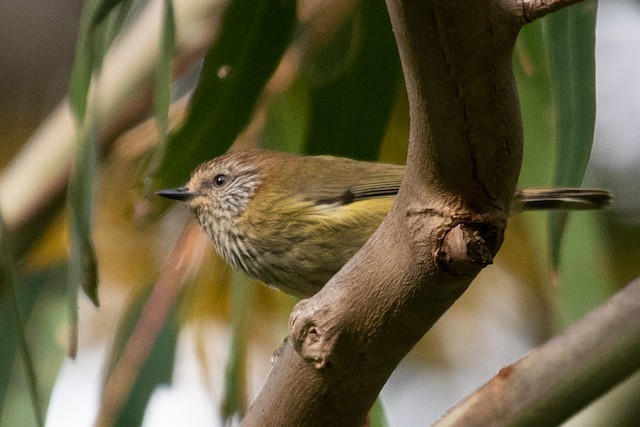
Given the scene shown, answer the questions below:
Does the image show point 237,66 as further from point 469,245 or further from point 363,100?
point 469,245

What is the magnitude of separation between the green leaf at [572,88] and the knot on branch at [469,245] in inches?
28.2

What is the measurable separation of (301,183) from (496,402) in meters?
1.06

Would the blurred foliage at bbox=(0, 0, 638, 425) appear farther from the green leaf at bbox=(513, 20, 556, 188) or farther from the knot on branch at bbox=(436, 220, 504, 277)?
the knot on branch at bbox=(436, 220, 504, 277)

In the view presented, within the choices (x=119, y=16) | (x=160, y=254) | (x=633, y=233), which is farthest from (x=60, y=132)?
(x=633, y=233)

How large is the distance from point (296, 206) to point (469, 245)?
1.26 metres

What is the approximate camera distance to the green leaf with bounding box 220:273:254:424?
247 cm

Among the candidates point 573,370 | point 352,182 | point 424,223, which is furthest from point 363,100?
point 424,223

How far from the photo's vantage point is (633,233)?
12.0 ft

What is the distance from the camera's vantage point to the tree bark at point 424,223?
1.04 meters

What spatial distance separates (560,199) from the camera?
211 cm

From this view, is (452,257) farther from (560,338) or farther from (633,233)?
(633,233)

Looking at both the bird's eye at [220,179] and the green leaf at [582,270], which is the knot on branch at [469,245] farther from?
the bird's eye at [220,179]

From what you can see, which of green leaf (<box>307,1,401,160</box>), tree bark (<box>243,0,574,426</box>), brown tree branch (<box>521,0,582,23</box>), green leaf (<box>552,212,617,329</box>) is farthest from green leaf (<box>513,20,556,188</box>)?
brown tree branch (<box>521,0,582,23</box>)

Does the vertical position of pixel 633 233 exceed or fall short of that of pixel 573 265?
it exceeds it
